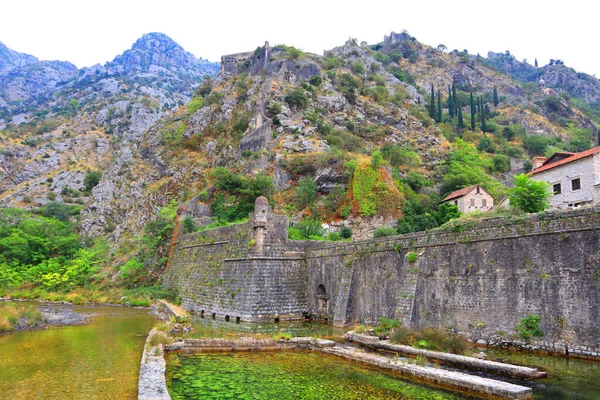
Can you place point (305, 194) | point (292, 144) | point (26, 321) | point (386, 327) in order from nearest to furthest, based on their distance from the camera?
point (386, 327), point (26, 321), point (305, 194), point (292, 144)

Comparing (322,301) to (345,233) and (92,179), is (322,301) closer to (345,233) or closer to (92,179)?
(345,233)

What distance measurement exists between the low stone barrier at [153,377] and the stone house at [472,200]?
32034 millimetres

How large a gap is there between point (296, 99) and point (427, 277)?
40.3 meters

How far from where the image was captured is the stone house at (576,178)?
24.7m

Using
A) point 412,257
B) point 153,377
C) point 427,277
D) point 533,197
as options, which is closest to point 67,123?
point 412,257

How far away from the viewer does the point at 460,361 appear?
12.4 m

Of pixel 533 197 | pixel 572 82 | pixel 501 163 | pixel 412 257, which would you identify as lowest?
pixel 412 257

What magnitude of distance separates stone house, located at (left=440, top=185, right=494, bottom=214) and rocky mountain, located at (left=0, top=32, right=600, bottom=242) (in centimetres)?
290

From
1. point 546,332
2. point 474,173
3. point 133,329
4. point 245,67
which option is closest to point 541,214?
point 546,332

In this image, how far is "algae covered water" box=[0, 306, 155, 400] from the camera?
391 inches

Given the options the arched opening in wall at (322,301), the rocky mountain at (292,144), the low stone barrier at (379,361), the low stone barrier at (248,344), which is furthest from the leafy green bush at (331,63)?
the low stone barrier at (379,361)

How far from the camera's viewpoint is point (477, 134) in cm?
6806

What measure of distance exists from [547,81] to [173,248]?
129m

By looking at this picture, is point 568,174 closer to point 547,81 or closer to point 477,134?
point 477,134
